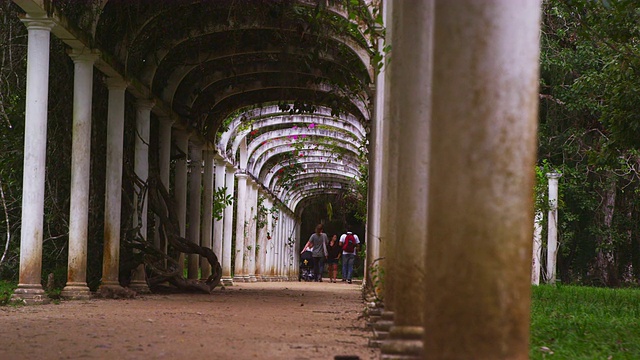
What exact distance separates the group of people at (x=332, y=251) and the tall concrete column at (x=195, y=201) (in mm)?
8856

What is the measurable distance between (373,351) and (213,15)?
347 inches

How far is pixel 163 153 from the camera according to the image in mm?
15703

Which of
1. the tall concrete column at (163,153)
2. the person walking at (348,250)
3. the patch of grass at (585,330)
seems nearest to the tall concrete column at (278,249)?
the person walking at (348,250)

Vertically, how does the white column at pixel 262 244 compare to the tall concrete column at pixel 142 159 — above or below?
below

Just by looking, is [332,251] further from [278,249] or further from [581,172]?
[581,172]

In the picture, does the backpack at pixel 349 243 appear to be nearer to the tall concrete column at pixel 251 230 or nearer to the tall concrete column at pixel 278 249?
the tall concrete column at pixel 251 230

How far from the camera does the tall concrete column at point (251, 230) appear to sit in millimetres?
26953

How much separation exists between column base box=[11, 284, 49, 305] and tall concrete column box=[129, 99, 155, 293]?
12.9ft

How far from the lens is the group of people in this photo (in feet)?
90.2

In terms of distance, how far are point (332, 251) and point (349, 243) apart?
4.57 m

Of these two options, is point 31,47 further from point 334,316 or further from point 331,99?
point 331,99

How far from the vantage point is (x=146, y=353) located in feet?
18.4

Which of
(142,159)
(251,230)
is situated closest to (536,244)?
(251,230)

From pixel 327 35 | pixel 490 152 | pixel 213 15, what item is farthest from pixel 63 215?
pixel 490 152
